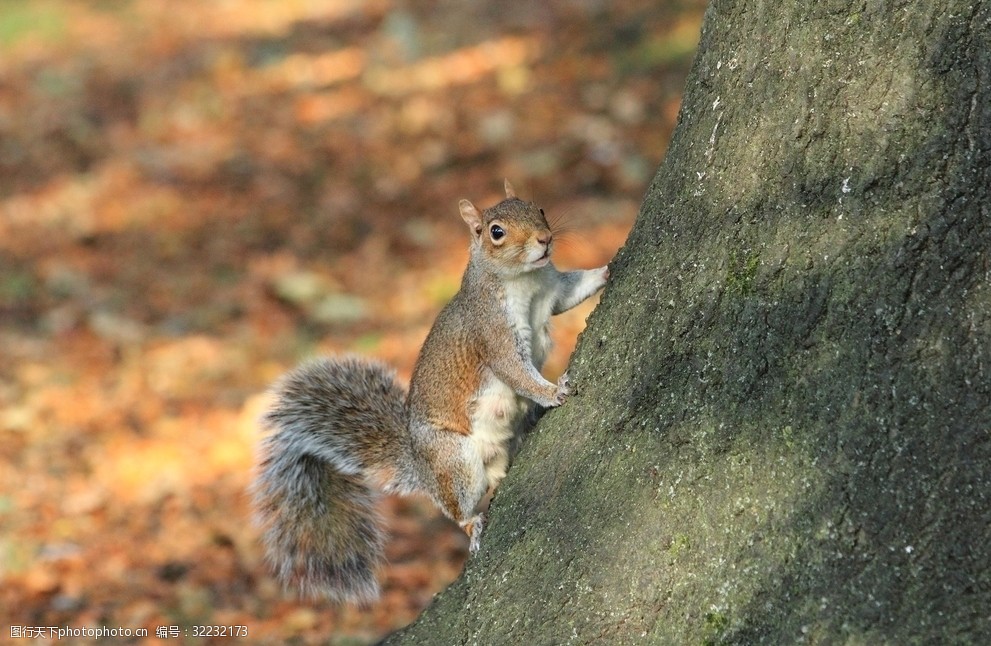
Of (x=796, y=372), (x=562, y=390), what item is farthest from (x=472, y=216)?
(x=796, y=372)

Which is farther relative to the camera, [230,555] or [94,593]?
[230,555]

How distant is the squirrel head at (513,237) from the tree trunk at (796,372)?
521 mm

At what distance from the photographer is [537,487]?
2.33 metres

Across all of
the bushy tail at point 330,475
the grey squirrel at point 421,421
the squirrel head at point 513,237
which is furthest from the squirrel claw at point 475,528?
the squirrel head at point 513,237

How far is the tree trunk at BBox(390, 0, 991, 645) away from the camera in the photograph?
1838 millimetres

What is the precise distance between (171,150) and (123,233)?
1.14 m

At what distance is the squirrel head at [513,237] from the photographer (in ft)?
9.14

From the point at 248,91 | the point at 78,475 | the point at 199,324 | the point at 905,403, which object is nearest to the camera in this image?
the point at 905,403

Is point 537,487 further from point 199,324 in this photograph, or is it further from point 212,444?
point 199,324

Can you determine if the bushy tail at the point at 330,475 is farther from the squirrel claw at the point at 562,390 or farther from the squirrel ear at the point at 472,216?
the squirrel claw at the point at 562,390

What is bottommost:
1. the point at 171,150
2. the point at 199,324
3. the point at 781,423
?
the point at 781,423

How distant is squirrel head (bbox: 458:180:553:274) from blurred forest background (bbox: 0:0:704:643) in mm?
1217

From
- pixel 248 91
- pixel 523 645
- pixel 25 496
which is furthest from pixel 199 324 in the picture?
pixel 523 645

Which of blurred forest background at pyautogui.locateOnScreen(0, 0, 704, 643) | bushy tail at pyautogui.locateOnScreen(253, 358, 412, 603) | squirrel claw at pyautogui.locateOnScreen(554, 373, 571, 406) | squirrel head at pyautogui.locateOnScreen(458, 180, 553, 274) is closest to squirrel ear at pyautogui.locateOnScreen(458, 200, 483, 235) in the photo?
squirrel head at pyautogui.locateOnScreen(458, 180, 553, 274)
